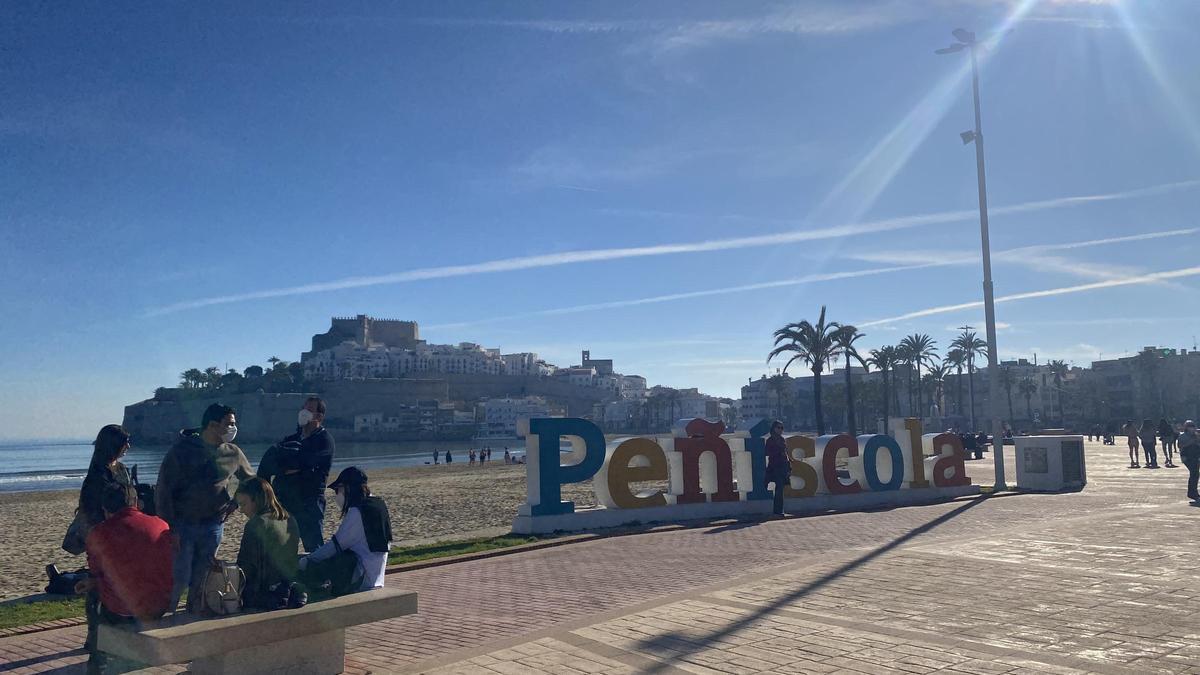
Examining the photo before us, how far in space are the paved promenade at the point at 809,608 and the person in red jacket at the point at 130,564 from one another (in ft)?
4.76

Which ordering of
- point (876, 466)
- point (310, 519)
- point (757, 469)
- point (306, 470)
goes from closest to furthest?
1. point (306, 470)
2. point (310, 519)
3. point (757, 469)
4. point (876, 466)

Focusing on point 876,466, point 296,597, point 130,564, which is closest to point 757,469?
point 876,466

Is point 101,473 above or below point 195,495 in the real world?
above

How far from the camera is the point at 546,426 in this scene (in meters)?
13.9

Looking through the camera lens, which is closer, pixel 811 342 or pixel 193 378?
pixel 811 342

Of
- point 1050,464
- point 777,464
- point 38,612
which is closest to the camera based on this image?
point 38,612

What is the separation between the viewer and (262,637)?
487 centimetres

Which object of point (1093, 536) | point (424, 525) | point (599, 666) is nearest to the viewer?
point (599, 666)

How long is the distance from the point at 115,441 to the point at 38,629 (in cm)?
260

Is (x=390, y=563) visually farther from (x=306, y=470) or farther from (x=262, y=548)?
(x=262, y=548)

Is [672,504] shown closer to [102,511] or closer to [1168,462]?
[102,511]

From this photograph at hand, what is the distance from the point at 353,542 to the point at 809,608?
3892 millimetres

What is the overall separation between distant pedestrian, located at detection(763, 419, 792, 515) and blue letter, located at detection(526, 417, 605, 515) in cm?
316

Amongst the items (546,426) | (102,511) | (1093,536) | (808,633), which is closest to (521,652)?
(808,633)
